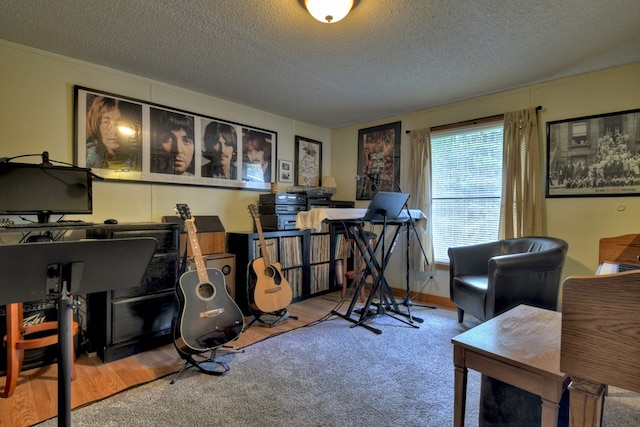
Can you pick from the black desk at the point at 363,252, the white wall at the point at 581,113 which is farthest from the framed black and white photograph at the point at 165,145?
the white wall at the point at 581,113

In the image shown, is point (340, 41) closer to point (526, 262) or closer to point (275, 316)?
point (526, 262)

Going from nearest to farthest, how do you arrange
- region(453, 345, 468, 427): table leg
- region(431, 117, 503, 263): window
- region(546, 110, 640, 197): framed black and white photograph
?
region(453, 345, 468, 427): table leg
region(546, 110, 640, 197): framed black and white photograph
region(431, 117, 503, 263): window

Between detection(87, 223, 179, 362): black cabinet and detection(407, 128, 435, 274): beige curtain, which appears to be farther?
detection(407, 128, 435, 274): beige curtain

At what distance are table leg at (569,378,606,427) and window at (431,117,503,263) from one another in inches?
111

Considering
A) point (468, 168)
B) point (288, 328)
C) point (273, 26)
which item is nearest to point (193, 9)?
point (273, 26)

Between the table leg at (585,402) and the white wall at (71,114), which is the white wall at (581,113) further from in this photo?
the white wall at (71,114)

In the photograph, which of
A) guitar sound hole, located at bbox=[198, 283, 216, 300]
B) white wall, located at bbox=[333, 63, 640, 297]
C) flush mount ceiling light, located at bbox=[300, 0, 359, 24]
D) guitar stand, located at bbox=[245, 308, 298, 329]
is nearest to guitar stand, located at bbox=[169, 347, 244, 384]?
guitar sound hole, located at bbox=[198, 283, 216, 300]

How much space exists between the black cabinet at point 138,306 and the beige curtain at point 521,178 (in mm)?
3206

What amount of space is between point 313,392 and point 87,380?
1.49 metres

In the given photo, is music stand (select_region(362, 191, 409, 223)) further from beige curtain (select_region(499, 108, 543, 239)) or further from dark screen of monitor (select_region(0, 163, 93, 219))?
dark screen of monitor (select_region(0, 163, 93, 219))

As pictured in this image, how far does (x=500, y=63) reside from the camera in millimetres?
2631

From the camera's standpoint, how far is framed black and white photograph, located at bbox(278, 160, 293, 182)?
4.13 metres

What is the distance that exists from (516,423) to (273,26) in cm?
253

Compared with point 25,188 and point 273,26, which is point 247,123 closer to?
point 273,26
